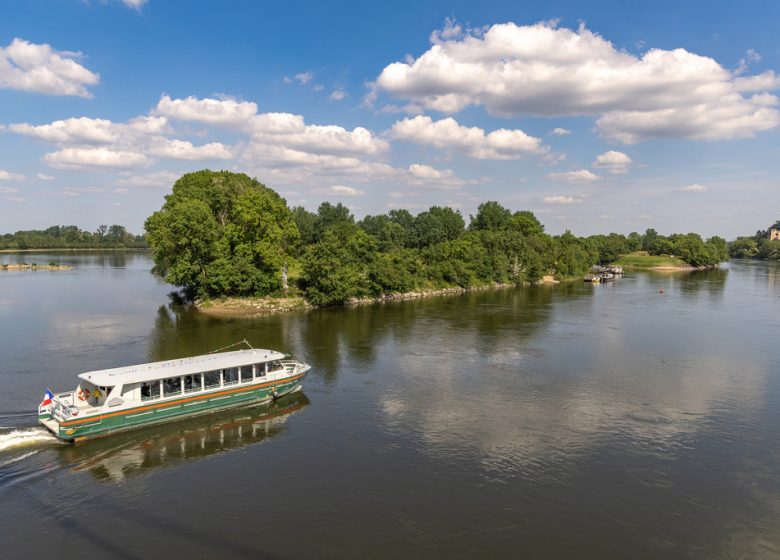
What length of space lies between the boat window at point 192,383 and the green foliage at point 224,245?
4988cm

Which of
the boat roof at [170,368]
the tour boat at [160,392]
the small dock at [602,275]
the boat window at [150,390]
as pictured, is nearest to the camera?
the tour boat at [160,392]

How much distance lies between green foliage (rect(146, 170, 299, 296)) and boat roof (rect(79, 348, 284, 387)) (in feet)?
154

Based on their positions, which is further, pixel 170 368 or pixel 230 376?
pixel 230 376

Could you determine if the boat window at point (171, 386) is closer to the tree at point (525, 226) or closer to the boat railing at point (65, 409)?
the boat railing at point (65, 409)

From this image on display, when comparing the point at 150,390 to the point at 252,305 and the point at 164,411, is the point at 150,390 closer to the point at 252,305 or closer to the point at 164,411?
the point at 164,411

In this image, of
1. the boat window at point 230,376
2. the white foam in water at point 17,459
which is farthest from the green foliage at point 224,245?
the white foam in water at point 17,459

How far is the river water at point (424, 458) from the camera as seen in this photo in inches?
901

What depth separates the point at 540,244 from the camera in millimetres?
153000

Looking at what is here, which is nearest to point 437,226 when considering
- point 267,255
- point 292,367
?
point 267,255

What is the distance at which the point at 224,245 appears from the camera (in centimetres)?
8831

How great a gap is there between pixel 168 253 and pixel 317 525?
74.9m

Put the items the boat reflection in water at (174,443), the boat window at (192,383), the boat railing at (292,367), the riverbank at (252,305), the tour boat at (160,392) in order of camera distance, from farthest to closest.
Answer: the riverbank at (252,305)
the boat railing at (292,367)
the boat window at (192,383)
the tour boat at (160,392)
the boat reflection in water at (174,443)

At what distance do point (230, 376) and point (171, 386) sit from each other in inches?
171

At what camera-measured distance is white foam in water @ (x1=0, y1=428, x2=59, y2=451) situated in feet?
98.3
